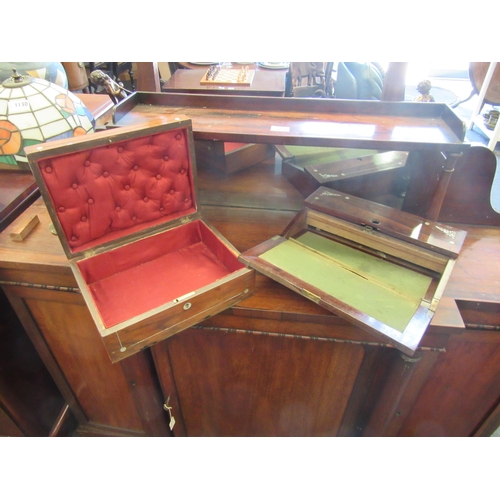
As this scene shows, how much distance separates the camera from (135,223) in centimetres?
107

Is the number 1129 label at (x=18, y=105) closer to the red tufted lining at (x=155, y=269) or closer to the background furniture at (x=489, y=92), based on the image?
the red tufted lining at (x=155, y=269)

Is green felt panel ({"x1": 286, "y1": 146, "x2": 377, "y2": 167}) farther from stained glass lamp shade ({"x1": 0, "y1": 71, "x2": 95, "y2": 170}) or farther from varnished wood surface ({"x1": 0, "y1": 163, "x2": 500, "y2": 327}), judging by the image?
stained glass lamp shade ({"x1": 0, "y1": 71, "x2": 95, "y2": 170})

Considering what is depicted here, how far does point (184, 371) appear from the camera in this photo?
3.82 feet

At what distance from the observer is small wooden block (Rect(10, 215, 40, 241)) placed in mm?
1087

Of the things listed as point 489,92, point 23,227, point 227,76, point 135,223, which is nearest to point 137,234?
point 135,223

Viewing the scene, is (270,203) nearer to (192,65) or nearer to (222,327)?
(222,327)

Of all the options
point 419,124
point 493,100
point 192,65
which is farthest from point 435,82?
point 419,124

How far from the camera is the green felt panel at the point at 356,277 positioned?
2.76ft

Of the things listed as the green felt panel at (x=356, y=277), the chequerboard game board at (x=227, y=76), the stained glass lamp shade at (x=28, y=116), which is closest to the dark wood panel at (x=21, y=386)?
the stained glass lamp shade at (x=28, y=116)

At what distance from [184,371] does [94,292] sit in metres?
0.37

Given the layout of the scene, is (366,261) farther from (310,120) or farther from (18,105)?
(18,105)

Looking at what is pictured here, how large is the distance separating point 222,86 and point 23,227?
129 centimetres

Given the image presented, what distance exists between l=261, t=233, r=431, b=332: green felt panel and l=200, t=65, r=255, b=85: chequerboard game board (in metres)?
1.32

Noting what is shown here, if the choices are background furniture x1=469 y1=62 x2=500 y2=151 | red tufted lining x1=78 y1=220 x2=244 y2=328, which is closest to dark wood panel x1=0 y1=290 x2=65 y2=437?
red tufted lining x1=78 y1=220 x2=244 y2=328
